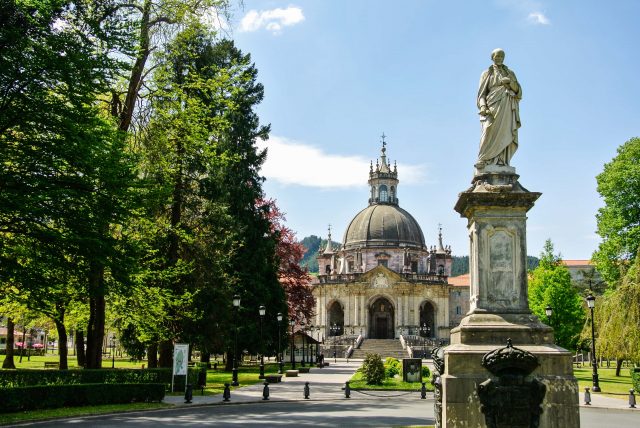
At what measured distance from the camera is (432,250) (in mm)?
93438

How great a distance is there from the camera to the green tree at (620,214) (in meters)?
38.8

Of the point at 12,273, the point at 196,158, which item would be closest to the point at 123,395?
the point at 12,273

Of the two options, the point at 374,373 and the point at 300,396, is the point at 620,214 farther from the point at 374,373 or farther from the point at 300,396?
the point at 300,396

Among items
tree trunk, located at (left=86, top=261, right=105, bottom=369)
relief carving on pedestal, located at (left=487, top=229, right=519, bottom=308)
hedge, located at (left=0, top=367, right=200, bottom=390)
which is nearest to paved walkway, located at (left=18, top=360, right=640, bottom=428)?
hedge, located at (left=0, top=367, right=200, bottom=390)

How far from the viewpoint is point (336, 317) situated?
8631cm

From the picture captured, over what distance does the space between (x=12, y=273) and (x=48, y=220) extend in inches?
91.7

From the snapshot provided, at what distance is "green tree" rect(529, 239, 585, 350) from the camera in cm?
4931

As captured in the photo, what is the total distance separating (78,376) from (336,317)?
66.0 m

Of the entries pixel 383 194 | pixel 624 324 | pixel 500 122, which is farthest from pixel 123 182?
pixel 383 194

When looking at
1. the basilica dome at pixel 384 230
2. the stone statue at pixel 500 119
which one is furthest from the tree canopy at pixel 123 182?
the basilica dome at pixel 384 230

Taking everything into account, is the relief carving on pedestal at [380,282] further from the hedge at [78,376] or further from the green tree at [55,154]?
the green tree at [55,154]

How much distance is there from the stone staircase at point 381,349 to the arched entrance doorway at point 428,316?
8853mm

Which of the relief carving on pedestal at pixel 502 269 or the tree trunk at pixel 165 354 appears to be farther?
the tree trunk at pixel 165 354

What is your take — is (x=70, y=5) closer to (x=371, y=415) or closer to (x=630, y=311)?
(x=371, y=415)
